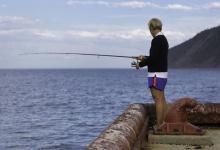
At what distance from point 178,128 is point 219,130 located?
1380mm

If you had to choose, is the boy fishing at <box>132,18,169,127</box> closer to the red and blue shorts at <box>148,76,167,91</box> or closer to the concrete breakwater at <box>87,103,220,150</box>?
the red and blue shorts at <box>148,76,167,91</box>

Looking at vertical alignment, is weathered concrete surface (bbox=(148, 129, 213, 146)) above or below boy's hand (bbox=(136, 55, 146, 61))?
below

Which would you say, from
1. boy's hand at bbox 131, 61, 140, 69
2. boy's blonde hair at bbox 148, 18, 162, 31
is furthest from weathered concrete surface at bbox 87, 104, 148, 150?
boy's blonde hair at bbox 148, 18, 162, 31

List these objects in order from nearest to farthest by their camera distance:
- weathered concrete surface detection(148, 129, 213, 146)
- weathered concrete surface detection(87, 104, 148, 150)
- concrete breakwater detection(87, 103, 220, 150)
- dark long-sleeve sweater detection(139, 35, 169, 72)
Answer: weathered concrete surface detection(87, 104, 148, 150), concrete breakwater detection(87, 103, 220, 150), weathered concrete surface detection(148, 129, 213, 146), dark long-sleeve sweater detection(139, 35, 169, 72)

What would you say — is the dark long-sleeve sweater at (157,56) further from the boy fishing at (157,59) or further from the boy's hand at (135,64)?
the boy's hand at (135,64)

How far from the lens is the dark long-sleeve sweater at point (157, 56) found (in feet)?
23.8

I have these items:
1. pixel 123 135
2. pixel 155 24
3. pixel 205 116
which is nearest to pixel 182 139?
pixel 205 116

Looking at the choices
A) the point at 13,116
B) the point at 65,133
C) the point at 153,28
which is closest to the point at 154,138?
the point at 153,28

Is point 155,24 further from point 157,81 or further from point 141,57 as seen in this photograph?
point 157,81

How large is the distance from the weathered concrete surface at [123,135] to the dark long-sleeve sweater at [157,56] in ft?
2.30

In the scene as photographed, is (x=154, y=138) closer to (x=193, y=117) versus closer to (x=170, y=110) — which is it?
(x=170, y=110)

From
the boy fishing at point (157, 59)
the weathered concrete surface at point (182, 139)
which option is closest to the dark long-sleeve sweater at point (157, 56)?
the boy fishing at point (157, 59)

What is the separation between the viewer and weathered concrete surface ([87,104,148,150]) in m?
4.56

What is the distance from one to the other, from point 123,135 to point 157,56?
89.2 inches
